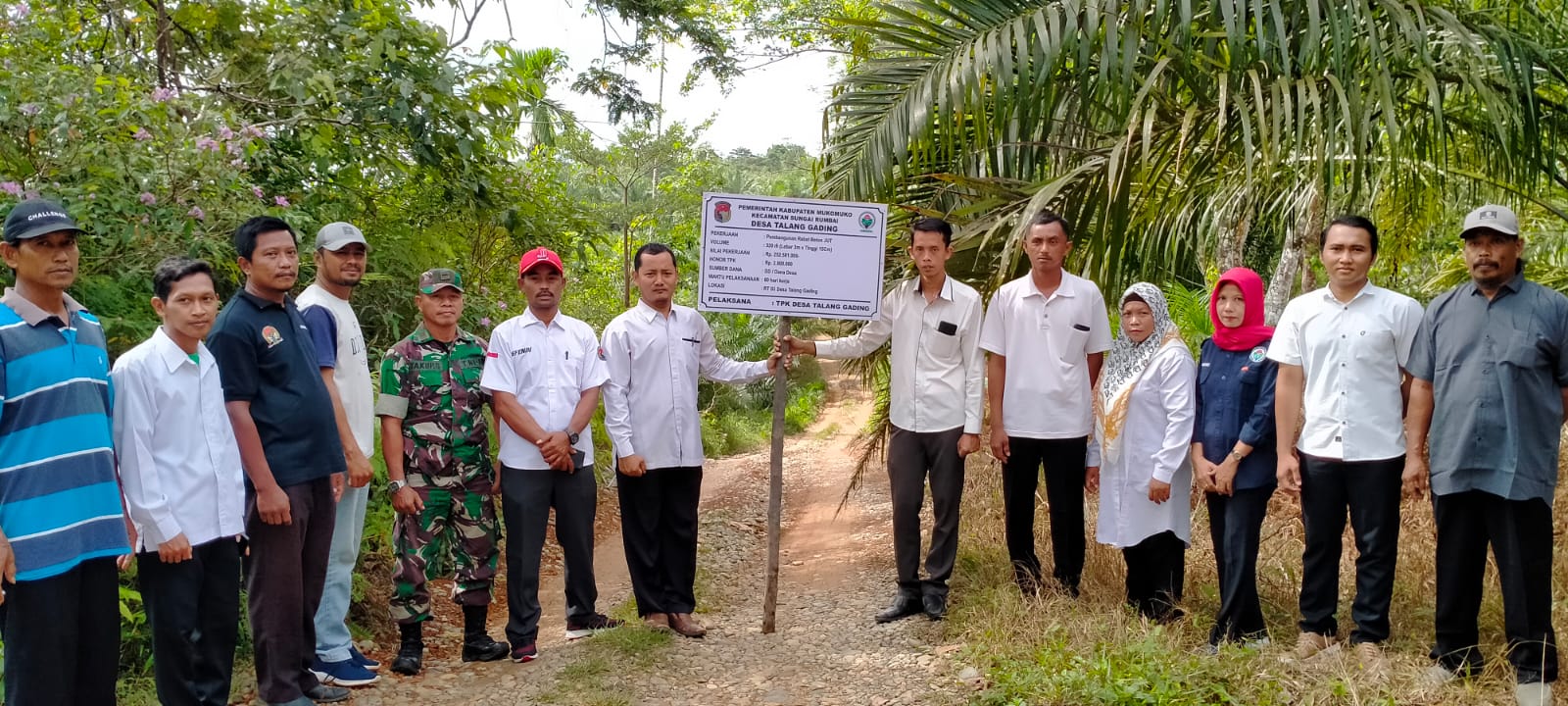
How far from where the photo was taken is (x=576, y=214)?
9.05m

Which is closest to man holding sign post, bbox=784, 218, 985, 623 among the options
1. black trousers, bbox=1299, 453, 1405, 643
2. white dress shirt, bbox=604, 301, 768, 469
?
white dress shirt, bbox=604, 301, 768, 469

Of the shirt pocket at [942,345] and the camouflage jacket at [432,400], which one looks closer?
the camouflage jacket at [432,400]

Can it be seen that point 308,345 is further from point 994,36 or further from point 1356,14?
point 1356,14

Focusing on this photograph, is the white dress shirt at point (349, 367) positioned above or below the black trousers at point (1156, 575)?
above

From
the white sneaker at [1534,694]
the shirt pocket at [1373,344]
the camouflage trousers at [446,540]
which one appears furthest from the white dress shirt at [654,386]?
the white sneaker at [1534,694]

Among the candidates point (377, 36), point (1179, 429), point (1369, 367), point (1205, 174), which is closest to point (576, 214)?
point (377, 36)

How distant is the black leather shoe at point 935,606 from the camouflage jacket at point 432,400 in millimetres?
2156

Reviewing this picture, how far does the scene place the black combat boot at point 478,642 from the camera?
16.2 feet

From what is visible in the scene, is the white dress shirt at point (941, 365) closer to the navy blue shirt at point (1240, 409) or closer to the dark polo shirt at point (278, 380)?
the navy blue shirt at point (1240, 409)

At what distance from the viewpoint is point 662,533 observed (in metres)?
5.22

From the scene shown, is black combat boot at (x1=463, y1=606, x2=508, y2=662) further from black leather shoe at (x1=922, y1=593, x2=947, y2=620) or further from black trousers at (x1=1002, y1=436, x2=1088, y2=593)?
black trousers at (x1=1002, y1=436, x2=1088, y2=593)

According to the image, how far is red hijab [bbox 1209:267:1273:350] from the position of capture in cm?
438

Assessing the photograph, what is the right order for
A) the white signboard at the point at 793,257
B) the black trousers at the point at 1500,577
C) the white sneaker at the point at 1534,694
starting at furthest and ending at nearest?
the white signboard at the point at 793,257 → the black trousers at the point at 1500,577 → the white sneaker at the point at 1534,694

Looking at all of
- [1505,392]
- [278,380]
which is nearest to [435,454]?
[278,380]
